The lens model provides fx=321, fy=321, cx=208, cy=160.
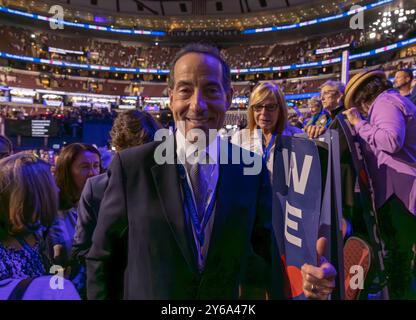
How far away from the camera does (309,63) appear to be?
94.0 feet

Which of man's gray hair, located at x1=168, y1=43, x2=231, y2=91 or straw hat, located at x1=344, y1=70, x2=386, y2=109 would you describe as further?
straw hat, located at x1=344, y1=70, x2=386, y2=109

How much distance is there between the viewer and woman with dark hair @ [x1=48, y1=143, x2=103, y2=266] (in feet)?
6.22

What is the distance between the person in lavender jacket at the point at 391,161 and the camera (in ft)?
6.70

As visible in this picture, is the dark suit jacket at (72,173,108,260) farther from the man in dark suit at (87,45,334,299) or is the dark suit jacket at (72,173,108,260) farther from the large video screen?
the large video screen

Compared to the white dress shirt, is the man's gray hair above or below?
above

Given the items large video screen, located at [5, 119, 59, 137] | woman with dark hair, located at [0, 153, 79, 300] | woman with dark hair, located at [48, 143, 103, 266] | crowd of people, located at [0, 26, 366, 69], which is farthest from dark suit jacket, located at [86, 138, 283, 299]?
crowd of people, located at [0, 26, 366, 69]

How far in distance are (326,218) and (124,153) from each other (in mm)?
707

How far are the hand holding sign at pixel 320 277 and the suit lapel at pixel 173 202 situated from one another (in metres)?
0.35

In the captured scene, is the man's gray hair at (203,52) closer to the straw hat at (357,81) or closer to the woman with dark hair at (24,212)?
the woman with dark hair at (24,212)

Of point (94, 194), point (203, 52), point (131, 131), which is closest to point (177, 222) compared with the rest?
point (203, 52)

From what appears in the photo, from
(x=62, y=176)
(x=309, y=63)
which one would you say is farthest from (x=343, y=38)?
(x=62, y=176)

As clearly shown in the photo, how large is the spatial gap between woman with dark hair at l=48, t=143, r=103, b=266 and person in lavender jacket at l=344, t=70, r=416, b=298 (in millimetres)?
1788

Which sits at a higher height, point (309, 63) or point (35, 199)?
point (309, 63)
